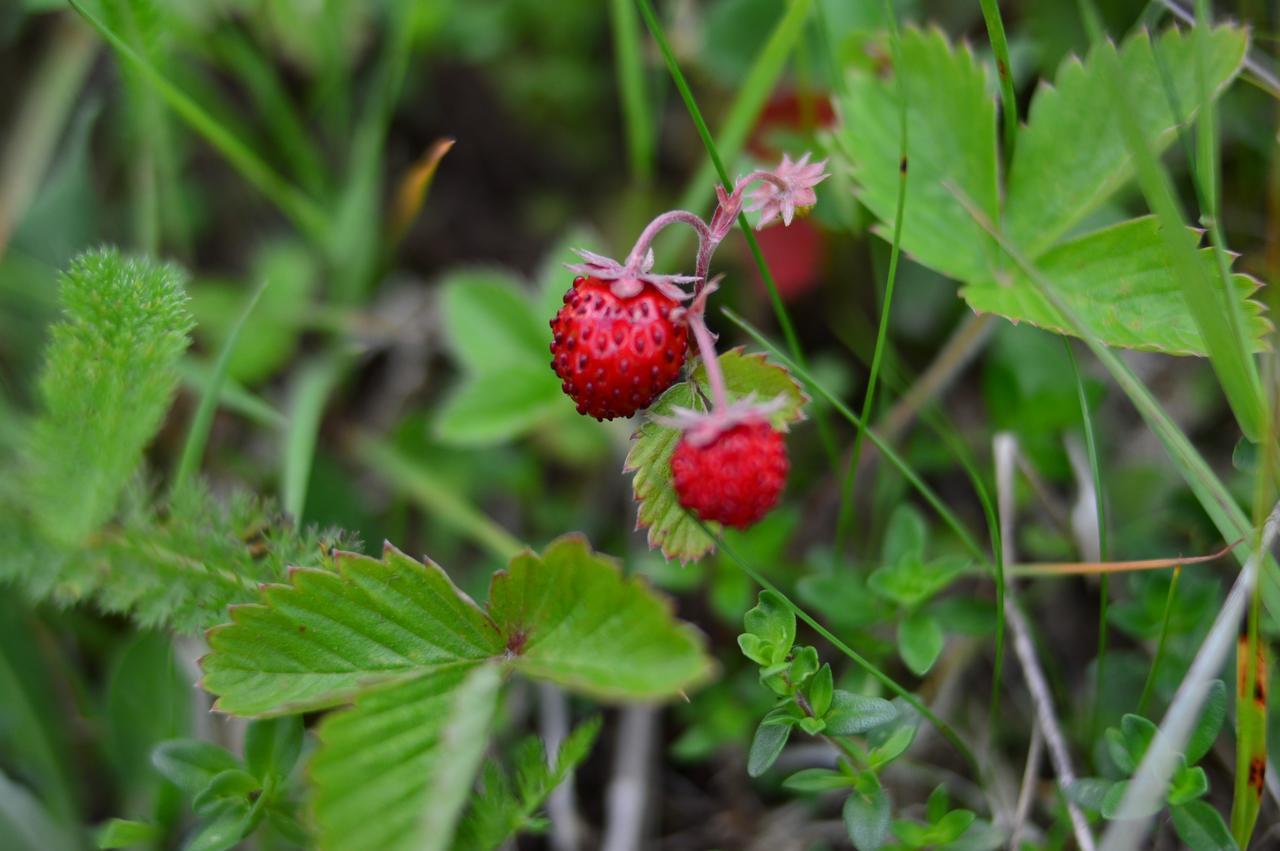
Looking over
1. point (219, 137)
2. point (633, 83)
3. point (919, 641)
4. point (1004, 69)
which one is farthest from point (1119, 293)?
point (219, 137)

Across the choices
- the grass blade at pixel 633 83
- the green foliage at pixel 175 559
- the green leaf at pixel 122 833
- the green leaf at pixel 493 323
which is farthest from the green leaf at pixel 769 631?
the grass blade at pixel 633 83

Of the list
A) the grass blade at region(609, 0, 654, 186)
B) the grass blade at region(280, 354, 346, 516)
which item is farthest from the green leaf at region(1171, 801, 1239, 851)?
the grass blade at region(609, 0, 654, 186)

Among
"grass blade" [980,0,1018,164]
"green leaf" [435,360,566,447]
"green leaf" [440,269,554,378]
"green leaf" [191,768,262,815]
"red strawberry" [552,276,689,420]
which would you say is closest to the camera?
"red strawberry" [552,276,689,420]

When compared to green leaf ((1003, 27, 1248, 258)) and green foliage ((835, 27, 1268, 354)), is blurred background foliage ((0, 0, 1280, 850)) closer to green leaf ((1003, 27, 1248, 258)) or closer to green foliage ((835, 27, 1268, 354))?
green foliage ((835, 27, 1268, 354))

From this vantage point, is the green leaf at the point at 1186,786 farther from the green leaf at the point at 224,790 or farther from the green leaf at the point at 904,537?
the green leaf at the point at 224,790

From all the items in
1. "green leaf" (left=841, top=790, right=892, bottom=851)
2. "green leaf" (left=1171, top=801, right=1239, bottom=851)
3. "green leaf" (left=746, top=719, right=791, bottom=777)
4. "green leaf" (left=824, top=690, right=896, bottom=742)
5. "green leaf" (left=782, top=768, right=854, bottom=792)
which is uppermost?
"green leaf" (left=824, top=690, right=896, bottom=742)

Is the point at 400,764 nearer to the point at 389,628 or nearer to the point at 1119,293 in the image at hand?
the point at 389,628

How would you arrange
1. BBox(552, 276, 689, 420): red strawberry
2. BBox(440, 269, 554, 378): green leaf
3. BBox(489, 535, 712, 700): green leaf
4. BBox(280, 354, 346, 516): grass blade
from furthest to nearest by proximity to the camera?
BBox(440, 269, 554, 378): green leaf → BBox(280, 354, 346, 516): grass blade → BBox(552, 276, 689, 420): red strawberry → BBox(489, 535, 712, 700): green leaf
